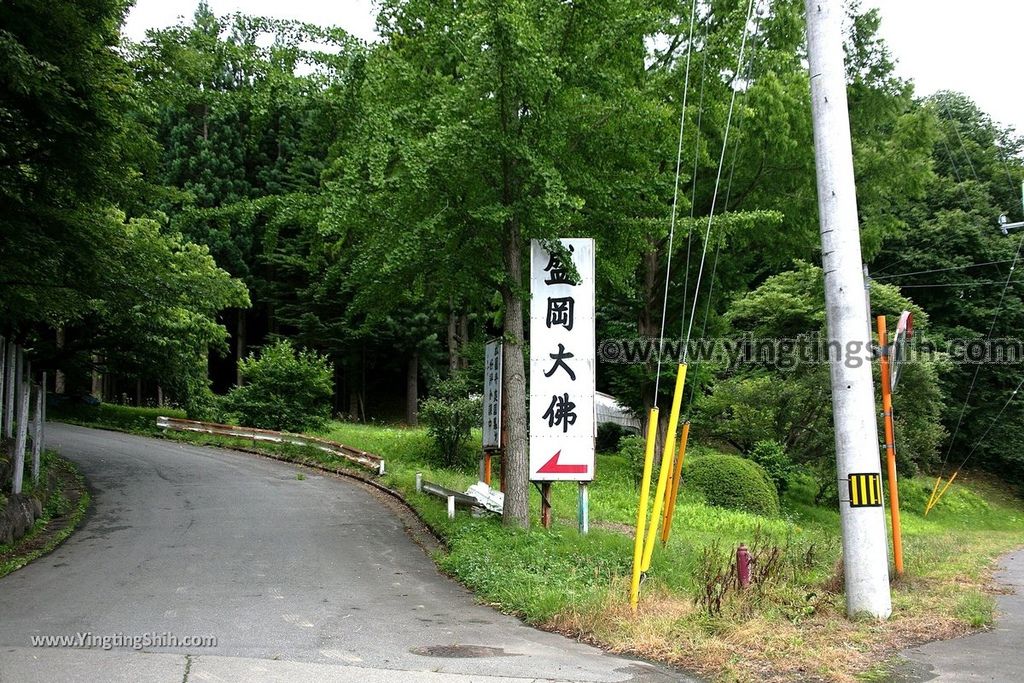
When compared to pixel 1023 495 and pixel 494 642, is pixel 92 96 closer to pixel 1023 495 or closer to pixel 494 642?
pixel 494 642

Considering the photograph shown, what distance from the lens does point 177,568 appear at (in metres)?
11.1

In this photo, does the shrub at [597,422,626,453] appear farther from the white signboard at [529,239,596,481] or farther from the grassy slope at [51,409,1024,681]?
the white signboard at [529,239,596,481]

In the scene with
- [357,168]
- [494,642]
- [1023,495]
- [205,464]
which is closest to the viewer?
[494,642]

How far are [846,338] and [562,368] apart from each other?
15.3 feet

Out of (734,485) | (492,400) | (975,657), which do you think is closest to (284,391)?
(492,400)

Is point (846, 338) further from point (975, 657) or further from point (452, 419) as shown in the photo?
point (452, 419)

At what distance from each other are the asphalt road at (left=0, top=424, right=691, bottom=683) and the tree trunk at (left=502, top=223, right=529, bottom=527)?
1.68 m

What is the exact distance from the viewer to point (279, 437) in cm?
2791

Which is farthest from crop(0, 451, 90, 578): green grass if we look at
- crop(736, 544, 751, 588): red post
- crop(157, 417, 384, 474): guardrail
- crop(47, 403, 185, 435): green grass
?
crop(47, 403, 185, 435): green grass

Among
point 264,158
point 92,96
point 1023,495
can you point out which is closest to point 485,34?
point 92,96

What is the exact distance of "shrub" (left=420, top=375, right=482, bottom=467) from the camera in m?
23.0

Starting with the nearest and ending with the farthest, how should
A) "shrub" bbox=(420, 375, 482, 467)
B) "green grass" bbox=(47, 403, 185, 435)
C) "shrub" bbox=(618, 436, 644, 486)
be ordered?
"shrub" bbox=(420, 375, 482, 467) → "shrub" bbox=(618, 436, 644, 486) → "green grass" bbox=(47, 403, 185, 435)

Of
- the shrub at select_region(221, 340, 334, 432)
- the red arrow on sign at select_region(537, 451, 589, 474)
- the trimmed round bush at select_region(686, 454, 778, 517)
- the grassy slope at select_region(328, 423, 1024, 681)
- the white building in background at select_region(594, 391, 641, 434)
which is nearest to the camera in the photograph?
the grassy slope at select_region(328, 423, 1024, 681)

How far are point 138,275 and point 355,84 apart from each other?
514 centimetres
